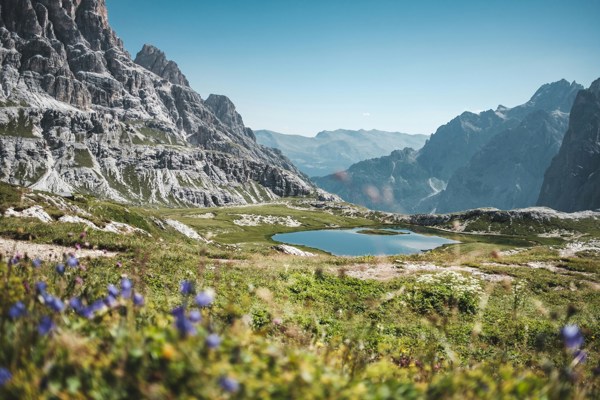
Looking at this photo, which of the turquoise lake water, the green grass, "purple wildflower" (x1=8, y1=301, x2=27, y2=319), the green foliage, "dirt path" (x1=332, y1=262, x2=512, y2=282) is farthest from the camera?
the turquoise lake water

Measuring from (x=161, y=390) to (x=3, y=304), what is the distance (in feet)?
8.72

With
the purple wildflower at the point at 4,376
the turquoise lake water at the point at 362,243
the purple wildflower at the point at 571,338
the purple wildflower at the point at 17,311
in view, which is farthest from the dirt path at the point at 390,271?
the turquoise lake water at the point at 362,243

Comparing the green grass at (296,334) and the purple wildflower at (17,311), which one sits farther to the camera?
the purple wildflower at (17,311)

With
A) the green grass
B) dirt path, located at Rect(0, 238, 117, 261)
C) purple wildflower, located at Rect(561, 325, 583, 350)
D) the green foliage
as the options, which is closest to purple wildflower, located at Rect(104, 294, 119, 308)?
the green grass

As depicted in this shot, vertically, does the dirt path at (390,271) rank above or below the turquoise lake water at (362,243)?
above

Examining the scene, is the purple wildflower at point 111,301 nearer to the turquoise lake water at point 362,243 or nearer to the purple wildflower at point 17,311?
the purple wildflower at point 17,311

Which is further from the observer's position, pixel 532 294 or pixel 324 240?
pixel 324 240

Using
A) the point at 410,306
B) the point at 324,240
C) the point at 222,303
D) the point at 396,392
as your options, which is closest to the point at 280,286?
the point at 222,303

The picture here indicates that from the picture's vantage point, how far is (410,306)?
19.6 meters

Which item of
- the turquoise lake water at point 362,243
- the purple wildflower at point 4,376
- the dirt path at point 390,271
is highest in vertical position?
the purple wildflower at point 4,376

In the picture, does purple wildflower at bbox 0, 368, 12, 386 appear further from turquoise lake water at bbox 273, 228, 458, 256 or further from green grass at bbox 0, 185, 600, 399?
turquoise lake water at bbox 273, 228, 458, 256

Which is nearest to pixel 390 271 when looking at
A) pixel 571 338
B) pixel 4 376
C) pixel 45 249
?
pixel 45 249

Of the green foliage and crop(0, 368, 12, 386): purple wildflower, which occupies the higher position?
crop(0, 368, 12, 386): purple wildflower

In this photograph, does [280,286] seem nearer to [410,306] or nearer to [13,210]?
[410,306]
